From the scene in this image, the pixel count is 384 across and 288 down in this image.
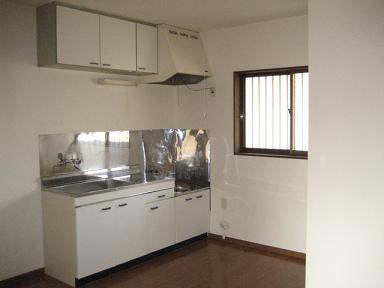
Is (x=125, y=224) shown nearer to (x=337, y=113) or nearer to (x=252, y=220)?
(x=252, y=220)

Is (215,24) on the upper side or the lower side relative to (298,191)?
upper

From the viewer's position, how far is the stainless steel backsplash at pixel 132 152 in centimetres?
403

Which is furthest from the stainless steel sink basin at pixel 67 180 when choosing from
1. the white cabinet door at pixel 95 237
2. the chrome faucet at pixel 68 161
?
the white cabinet door at pixel 95 237

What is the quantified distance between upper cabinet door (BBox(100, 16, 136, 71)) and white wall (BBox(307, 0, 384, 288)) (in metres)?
2.38

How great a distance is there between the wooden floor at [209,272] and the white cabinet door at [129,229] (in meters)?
0.16

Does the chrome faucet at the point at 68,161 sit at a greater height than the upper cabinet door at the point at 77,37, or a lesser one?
lesser

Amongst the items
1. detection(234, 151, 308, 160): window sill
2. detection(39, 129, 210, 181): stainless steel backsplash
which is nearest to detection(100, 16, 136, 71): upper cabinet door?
detection(39, 129, 210, 181): stainless steel backsplash

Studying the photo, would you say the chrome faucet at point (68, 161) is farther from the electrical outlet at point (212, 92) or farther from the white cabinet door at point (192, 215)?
the electrical outlet at point (212, 92)

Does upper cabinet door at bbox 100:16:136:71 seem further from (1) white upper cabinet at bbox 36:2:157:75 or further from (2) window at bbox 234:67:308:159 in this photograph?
(2) window at bbox 234:67:308:159

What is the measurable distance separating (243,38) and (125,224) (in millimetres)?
2433

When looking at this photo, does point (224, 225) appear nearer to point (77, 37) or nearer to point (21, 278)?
point (21, 278)

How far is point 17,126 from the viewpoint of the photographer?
12.2 feet

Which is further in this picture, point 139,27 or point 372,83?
point 139,27

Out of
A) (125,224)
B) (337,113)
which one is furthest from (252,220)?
(337,113)
